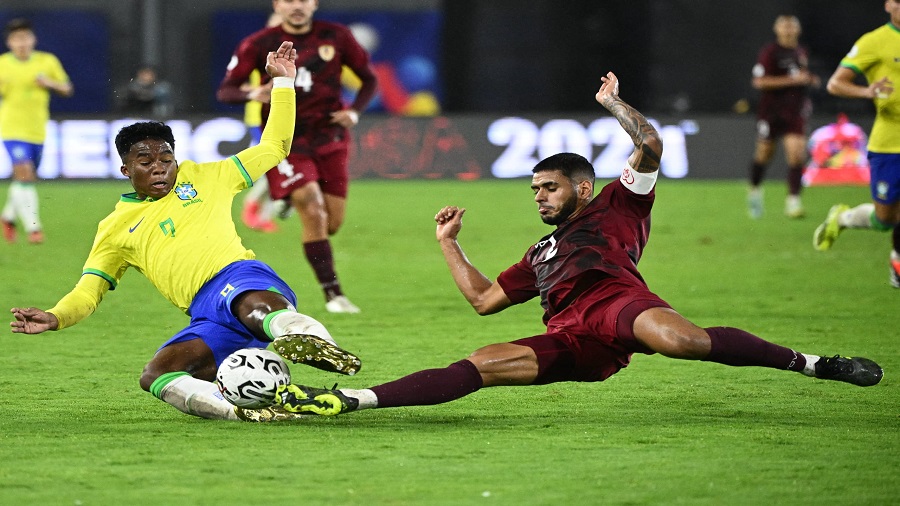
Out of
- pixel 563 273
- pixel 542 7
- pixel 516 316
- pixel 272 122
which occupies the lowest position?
pixel 516 316

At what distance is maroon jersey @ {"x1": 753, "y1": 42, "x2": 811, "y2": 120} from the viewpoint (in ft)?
53.9

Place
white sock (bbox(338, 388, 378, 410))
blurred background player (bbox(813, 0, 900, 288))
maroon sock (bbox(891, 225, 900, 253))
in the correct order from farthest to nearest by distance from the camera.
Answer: maroon sock (bbox(891, 225, 900, 253))
blurred background player (bbox(813, 0, 900, 288))
white sock (bbox(338, 388, 378, 410))

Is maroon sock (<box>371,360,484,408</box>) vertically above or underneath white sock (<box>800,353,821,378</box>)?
underneath

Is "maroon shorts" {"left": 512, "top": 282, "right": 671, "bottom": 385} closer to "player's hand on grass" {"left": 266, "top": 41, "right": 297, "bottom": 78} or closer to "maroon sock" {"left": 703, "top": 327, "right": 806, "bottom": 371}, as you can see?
"maroon sock" {"left": 703, "top": 327, "right": 806, "bottom": 371}

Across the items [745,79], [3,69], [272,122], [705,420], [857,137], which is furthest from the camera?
[745,79]

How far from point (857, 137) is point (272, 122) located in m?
15.8

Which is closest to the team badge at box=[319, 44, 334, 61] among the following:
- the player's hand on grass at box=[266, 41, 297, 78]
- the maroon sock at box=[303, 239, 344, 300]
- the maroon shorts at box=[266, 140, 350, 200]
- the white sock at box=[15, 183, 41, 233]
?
the maroon shorts at box=[266, 140, 350, 200]

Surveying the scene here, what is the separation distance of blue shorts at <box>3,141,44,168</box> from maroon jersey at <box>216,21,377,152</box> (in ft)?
17.7

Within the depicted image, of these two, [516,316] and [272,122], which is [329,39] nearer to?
[516,316]

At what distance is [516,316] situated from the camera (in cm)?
934

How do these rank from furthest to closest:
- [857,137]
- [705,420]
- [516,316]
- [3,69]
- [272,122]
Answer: [857,137] → [3,69] → [516,316] → [272,122] → [705,420]

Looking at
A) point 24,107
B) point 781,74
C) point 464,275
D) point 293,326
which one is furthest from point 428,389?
point 781,74

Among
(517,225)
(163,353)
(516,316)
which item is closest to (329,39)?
(516,316)

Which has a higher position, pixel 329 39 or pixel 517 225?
pixel 329 39
